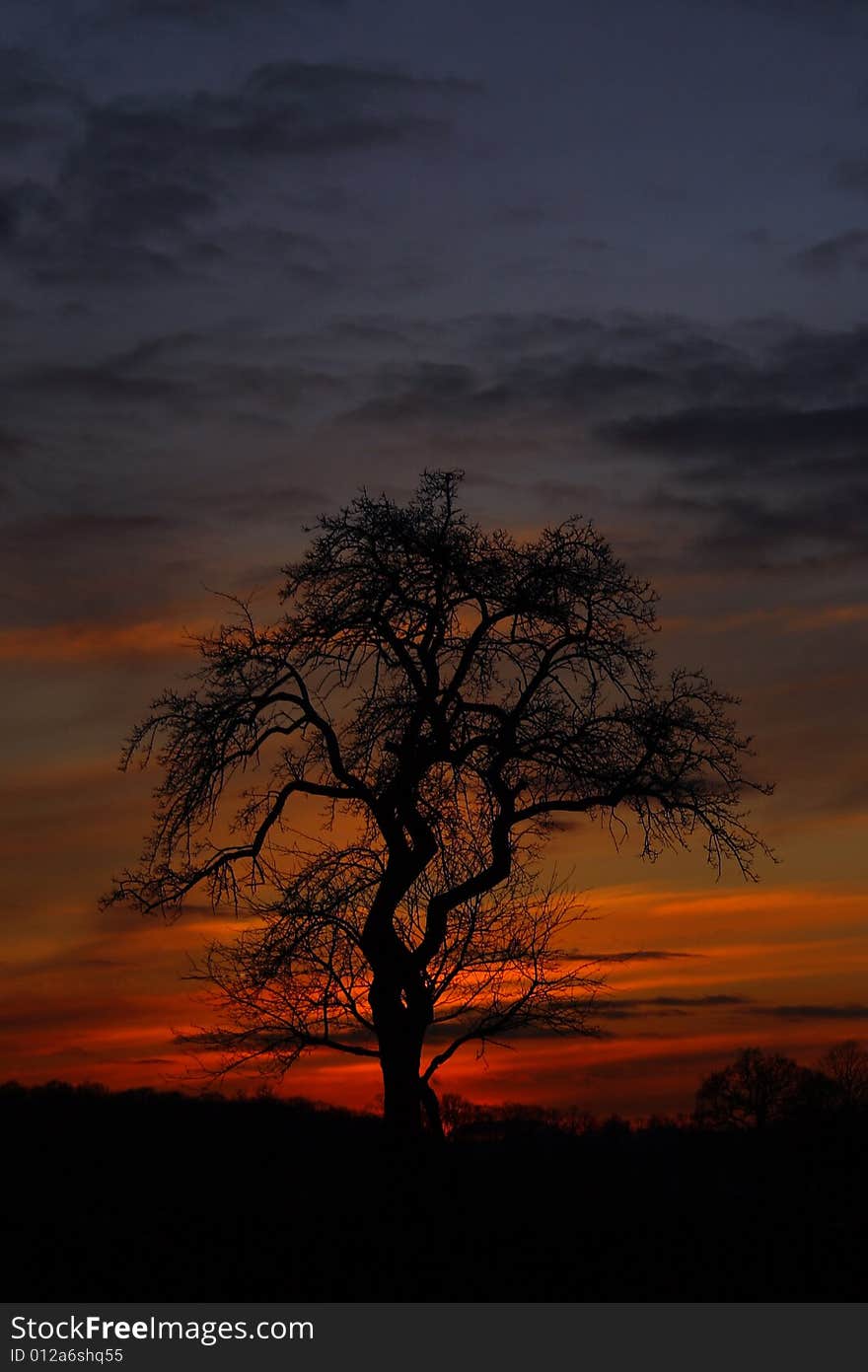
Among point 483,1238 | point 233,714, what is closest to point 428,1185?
point 483,1238

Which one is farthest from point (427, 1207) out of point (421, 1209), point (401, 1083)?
point (401, 1083)

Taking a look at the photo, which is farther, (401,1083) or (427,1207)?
(401,1083)

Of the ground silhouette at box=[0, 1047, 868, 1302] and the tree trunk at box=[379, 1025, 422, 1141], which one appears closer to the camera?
the ground silhouette at box=[0, 1047, 868, 1302]

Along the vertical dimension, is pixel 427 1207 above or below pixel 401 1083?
below

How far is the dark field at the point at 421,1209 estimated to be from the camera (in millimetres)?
15344

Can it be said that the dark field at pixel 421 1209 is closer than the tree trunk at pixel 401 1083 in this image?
Yes

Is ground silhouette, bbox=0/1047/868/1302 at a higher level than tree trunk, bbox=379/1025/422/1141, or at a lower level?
lower

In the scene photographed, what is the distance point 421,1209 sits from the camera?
58.7ft

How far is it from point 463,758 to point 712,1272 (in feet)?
23.1

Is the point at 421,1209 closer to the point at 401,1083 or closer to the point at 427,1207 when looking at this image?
the point at 427,1207

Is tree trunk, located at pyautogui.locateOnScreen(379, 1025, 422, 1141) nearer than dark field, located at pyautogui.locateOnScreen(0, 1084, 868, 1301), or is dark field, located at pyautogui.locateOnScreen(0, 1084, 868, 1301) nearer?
dark field, located at pyautogui.locateOnScreen(0, 1084, 868, 1301)

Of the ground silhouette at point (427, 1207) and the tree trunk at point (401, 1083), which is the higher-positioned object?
the tree trunk at point (401, 1083)

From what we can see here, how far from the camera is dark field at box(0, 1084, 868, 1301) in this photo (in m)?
15.3

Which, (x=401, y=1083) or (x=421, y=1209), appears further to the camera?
(x=401, y=1083)
